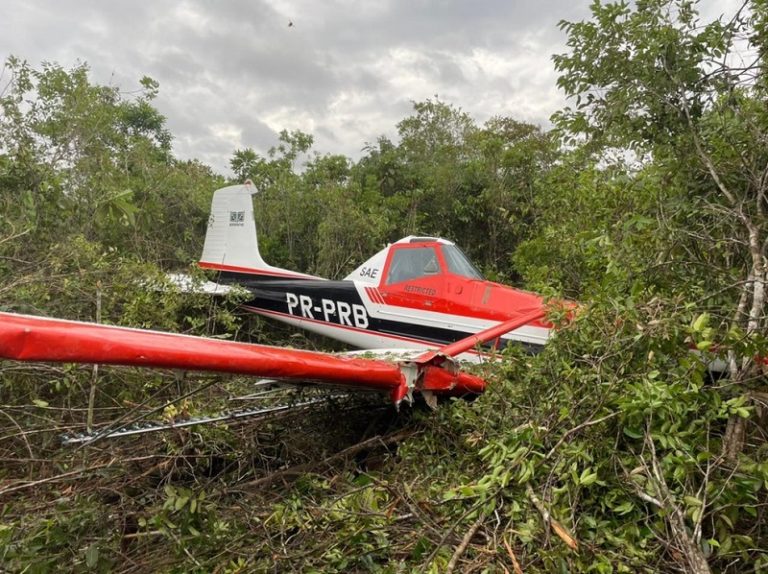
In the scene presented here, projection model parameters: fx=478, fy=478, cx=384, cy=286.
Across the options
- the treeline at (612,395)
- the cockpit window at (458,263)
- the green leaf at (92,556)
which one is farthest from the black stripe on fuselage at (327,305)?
the green leaf at (92,556)

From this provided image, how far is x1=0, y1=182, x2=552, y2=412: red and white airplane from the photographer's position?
1898mm

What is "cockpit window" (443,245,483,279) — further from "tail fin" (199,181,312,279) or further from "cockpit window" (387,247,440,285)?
"tail fin" (199,181,312,279)

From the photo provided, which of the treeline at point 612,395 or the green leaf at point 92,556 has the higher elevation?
the treeline at point 612,395

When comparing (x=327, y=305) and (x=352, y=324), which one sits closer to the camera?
(x=352, y=324)

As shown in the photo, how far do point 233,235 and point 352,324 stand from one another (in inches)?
131

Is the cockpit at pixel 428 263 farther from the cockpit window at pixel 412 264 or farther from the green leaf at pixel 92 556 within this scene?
the green leaf at pixel 92 556

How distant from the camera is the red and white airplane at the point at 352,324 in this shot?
6.23ft

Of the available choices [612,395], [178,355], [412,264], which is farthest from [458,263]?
[178,355]

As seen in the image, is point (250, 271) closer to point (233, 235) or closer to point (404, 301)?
point (233, 235)

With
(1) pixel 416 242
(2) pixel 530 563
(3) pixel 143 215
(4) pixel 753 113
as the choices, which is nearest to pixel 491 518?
(2) pixel 530 563

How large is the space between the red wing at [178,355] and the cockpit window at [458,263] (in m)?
2.59

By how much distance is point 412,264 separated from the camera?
5930mm

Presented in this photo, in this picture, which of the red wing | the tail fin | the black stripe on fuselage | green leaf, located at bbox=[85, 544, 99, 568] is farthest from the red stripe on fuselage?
green leaf, located at bbox=[85, 544, 99, 568]

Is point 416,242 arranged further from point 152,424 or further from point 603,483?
point 603,483
